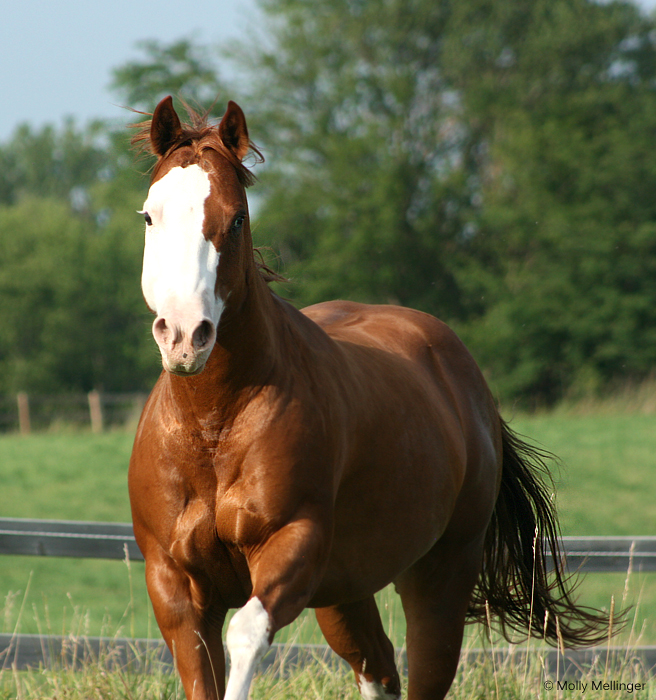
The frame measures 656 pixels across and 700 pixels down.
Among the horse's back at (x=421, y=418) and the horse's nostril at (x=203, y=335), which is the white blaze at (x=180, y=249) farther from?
the horse's back at (x=421, y=418)

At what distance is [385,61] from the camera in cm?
2752

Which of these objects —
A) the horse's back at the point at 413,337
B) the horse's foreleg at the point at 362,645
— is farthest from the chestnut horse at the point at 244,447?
the horse's foreleg at the point at 362,645

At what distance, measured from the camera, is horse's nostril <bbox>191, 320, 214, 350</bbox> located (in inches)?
77.2

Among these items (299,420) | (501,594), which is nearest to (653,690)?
(501,594)

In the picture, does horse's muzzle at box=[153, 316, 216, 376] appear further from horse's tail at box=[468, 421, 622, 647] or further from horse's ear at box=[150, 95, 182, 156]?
horse's tail at box=[468, 421, 622, 647]

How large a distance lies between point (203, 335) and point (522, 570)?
95.3 inches

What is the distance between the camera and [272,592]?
7.01 feet

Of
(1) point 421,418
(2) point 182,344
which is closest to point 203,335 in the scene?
(2) point 182,344

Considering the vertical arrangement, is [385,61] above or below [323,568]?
above

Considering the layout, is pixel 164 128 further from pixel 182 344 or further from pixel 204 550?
pixel 204 550

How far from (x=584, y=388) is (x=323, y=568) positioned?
23.7 m

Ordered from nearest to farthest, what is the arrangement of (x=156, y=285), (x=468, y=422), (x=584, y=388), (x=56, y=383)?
(x=156, y=285)
(x=468, y=422)
(x=584, y=388)
(x=56, y=383)

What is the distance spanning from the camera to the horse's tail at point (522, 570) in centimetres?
377

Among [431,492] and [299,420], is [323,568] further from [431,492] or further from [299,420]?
[431,492]
